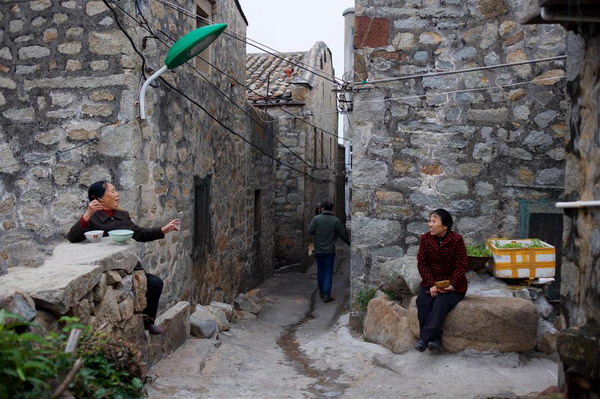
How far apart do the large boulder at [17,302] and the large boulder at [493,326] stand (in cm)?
338

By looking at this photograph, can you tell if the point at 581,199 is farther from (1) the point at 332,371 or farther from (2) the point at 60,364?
(1) the point at 332,371

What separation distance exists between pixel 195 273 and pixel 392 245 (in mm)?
2522

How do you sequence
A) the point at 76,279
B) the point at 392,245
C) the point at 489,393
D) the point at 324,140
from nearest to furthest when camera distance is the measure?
1. the point at 76,279
2. the point at 489,393
3. the point at 392,245
4. the point at 324,140

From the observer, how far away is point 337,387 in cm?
499

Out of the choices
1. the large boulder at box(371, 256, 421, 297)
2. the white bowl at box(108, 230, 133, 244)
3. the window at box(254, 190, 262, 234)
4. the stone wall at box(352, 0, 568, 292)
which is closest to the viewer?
the white bowl at box(108, 230, 133, 244)

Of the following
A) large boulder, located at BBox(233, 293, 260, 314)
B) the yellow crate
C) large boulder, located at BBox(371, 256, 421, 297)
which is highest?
the yellow crate

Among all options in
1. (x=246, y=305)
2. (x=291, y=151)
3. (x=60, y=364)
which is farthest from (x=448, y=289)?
(x=291, y=151)

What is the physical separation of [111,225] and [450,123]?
350cm

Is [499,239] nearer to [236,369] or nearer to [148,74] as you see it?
[236,369]

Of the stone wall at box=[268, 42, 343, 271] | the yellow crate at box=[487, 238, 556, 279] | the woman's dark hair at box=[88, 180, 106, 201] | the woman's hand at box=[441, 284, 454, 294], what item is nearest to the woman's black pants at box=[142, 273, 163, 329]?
the woman's dark hair at box=[88, 180, 106, 201]

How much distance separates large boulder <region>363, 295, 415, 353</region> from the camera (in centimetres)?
549

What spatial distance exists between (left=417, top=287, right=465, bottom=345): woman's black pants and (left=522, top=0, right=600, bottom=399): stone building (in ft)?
5.67

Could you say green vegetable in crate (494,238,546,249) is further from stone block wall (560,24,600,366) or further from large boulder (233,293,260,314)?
large boulder (233,293,260,314)

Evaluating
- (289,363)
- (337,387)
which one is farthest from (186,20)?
(337,387)
